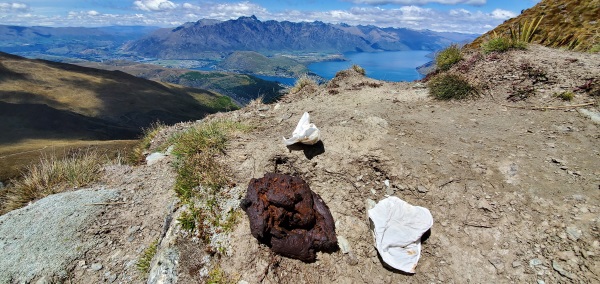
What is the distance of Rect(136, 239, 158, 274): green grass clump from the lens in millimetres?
4609

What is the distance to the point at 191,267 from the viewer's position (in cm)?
411

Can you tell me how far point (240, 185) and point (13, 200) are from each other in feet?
20.2

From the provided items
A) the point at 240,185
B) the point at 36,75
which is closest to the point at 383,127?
the point at 240,185

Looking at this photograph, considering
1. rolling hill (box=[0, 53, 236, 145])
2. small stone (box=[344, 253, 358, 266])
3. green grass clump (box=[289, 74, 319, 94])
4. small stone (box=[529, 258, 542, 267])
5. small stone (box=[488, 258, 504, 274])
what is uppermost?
green grass clump (box=[289, 74, 319, 94])

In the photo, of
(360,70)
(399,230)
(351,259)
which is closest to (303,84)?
Answer: (360,70)

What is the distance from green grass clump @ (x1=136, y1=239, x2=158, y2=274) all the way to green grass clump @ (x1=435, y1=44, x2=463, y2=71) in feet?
34.0

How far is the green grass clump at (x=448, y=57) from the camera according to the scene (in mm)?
10222

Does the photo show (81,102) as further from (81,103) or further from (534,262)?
(534,262)

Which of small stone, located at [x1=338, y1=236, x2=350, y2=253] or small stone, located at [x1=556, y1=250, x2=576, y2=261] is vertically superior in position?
small stone, located at [x1=556, y1=250, x2=576, y2=261]

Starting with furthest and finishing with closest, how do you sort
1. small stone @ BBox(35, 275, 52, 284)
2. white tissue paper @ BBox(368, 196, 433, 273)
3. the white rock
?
the white rock, small stone @ BBox(35, 275, 52, 284), white tissue paper @ BBox(368, 196, 433, 273)

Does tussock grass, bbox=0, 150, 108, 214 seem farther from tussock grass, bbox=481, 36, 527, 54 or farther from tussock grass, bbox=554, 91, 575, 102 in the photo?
tussock grass, bbox=481, 36, 527, 54

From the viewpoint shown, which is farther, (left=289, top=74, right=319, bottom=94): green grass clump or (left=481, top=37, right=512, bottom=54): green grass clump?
(left=289, top=74, right=319, bottom=94): green grass clump

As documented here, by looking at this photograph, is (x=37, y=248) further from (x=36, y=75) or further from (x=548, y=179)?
(x=36, y=75)

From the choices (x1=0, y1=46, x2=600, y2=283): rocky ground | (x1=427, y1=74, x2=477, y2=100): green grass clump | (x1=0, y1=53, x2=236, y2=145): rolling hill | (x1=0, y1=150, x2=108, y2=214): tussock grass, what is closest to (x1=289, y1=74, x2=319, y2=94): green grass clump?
(x1=0, y1=46, x2=600, y2=283): rocky ground
